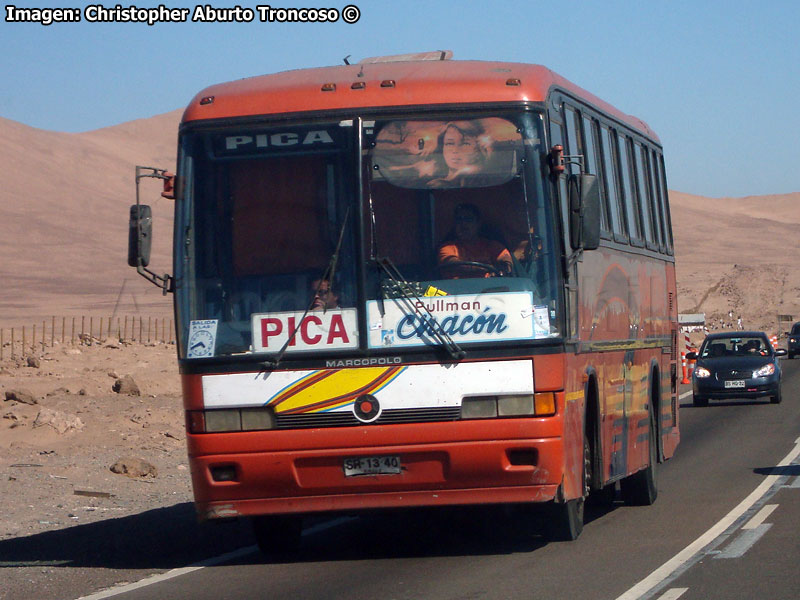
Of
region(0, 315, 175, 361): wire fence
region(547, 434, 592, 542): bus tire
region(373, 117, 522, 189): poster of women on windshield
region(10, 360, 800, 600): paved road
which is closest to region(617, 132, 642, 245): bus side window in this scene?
region(10, 360, 800, 600): paved road

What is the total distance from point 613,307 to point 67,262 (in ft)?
301

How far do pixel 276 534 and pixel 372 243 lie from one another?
8.26 ft

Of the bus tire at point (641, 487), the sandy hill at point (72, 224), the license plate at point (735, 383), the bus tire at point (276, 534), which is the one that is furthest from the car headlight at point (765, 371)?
the sandy hill at point (72, 224)

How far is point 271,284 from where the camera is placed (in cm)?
938

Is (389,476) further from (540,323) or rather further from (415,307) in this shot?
(540,323)

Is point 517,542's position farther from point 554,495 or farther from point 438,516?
point 438,516

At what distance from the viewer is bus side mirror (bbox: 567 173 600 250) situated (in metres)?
9.44

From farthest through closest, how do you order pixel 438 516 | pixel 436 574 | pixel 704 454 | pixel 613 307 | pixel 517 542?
pixel 704 454 < pixel 438 516 < pixel 613 307 < pixel 517 542 < pixel 436 574

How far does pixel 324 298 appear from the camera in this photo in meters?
9.30

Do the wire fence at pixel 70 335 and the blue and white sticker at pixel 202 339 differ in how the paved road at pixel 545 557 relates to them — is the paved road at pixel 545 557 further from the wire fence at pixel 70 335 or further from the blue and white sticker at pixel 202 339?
the wire fence at pixel 70 335

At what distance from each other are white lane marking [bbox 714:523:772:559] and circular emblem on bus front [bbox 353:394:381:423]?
248 centimetres

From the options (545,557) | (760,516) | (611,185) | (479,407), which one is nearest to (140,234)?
(479,407)

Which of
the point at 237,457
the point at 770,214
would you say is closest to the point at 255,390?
the point at 237,457

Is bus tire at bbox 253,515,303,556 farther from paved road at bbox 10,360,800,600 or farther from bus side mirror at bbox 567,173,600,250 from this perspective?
bus side mirror at bbox 567,173,600,250
